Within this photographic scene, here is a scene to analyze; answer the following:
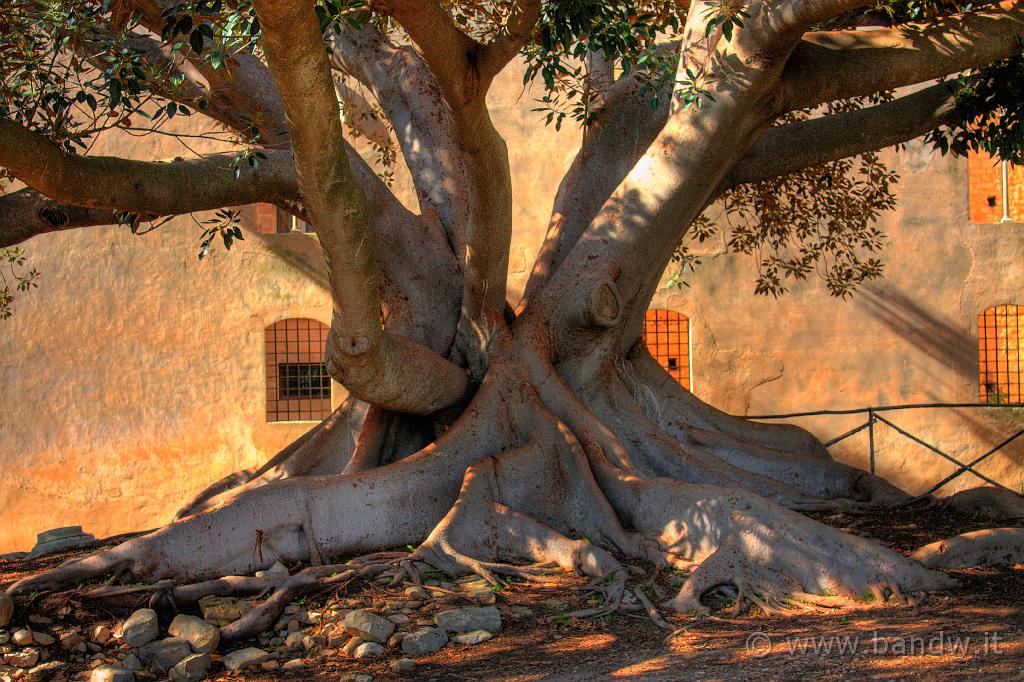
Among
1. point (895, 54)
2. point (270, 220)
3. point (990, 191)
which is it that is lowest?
point (270, 220)

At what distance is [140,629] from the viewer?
16.3 ft

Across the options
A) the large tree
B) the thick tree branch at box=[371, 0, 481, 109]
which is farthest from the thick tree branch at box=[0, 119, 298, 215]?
the thick tree branch at box=[371, 0, 481, 109]

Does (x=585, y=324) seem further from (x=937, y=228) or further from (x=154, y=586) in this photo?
(x=937, y=228)

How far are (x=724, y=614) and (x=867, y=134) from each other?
4117mm

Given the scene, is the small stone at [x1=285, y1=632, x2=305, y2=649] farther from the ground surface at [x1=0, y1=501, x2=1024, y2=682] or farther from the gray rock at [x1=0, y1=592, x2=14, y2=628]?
the gray rock at [x1=0, y1=592, x2=14, y2=628]

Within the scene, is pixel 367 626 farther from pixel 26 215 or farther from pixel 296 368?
pixel 296 368

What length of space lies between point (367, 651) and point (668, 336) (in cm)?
850

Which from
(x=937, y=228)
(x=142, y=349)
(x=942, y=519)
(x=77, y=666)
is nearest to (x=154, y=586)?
(x=77, y=666)

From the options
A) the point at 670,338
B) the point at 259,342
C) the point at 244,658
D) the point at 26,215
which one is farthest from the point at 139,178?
the point at 670,338

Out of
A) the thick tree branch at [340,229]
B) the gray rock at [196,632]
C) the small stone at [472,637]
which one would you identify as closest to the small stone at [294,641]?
the gray rock at [196,632]

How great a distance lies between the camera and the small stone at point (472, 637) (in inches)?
195

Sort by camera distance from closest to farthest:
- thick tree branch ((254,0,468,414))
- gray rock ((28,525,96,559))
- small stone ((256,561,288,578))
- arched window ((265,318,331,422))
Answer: thick tree branch ((254,0,468,414))
small stone ((256,561,288,578))
gray rock ((28,525,96,559))
arched window ((265,318,331,422))

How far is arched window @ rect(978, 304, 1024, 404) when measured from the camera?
12.9 m

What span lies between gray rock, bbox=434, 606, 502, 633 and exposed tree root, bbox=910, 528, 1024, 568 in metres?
2.42
